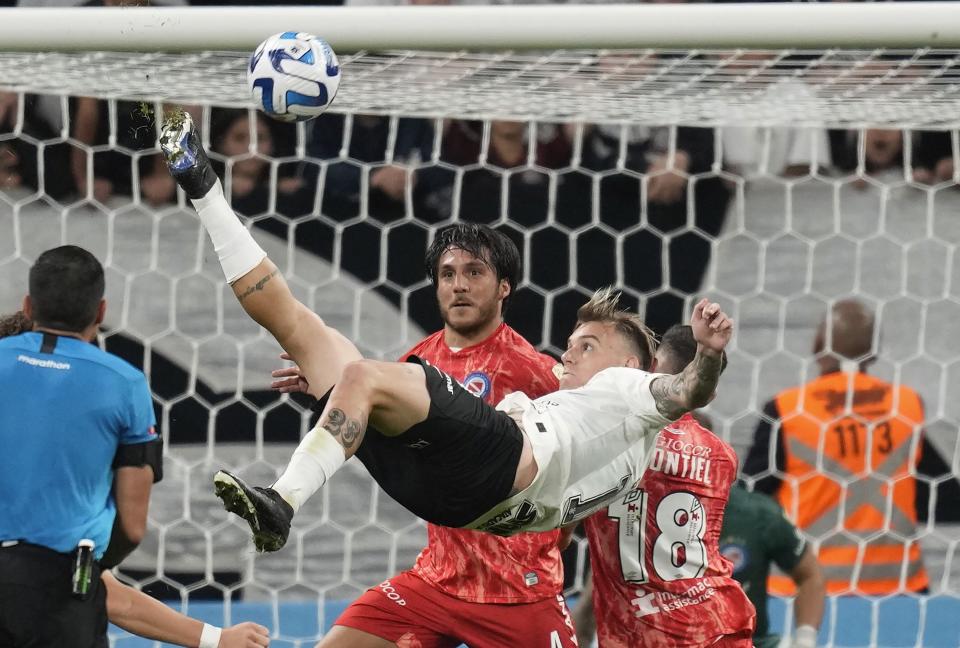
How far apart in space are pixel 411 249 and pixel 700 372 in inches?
113

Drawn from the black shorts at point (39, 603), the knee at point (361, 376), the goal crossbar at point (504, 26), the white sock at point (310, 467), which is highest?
the goal crossbar at point (504, 26)

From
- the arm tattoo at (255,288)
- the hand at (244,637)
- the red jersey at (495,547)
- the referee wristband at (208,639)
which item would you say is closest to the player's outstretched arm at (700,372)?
the red jersey at (495,547)

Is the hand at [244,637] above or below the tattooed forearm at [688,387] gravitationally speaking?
below

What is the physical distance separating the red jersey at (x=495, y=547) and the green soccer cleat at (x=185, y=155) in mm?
1144

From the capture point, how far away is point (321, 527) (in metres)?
6.35

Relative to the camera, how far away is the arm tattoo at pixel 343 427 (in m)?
3.46

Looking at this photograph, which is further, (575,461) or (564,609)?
(564,609)

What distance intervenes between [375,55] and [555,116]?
0.96 meters

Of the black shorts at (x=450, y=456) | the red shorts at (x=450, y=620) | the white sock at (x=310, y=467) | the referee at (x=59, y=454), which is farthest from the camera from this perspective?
the red shorts at (x=450, y=620)

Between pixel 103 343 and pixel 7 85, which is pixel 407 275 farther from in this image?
pixel 7 85

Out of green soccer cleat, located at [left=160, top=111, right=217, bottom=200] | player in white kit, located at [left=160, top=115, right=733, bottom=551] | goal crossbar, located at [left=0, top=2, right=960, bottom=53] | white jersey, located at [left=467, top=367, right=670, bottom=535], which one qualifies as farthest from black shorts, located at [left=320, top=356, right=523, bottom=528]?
goal crossbar, located at [left=0, top=2, right=960, bottom=53]

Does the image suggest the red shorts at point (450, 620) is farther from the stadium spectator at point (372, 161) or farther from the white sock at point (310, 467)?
the stadium spectator at point (372, 161)

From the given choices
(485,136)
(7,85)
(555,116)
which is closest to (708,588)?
(555,116)

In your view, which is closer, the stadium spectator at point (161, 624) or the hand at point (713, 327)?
the hand at point (713, 327)
